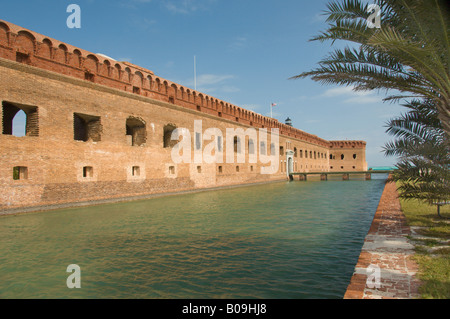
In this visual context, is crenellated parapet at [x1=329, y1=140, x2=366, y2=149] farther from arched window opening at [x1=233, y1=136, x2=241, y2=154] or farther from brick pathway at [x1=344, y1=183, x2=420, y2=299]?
brick pathway at [x1=344, y1=183, x2=420, y2=299]

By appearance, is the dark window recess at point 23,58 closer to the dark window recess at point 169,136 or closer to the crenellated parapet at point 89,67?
the crenellated parapet at point 89,67

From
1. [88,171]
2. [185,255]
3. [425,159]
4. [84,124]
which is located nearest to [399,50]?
[425,159]

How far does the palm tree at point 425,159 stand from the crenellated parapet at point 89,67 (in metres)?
11.9

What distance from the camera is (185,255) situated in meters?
5.00

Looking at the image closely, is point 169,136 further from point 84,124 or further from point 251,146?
point 251,146

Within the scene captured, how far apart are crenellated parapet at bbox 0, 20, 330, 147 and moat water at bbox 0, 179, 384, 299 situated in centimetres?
610

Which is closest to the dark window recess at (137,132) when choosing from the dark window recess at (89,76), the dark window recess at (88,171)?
the dark window recess at (89,76)

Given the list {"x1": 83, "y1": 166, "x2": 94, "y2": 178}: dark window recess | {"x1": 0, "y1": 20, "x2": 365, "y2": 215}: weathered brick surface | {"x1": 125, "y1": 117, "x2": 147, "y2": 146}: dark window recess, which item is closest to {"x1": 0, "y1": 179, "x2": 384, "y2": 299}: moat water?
{"x1": 0, "y1": 20, "x2": 365, "y2": 215}: weathered brick surface

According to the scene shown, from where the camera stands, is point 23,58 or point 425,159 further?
point 23,58

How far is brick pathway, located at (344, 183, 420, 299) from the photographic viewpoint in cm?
287

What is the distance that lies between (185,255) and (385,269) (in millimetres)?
2884
